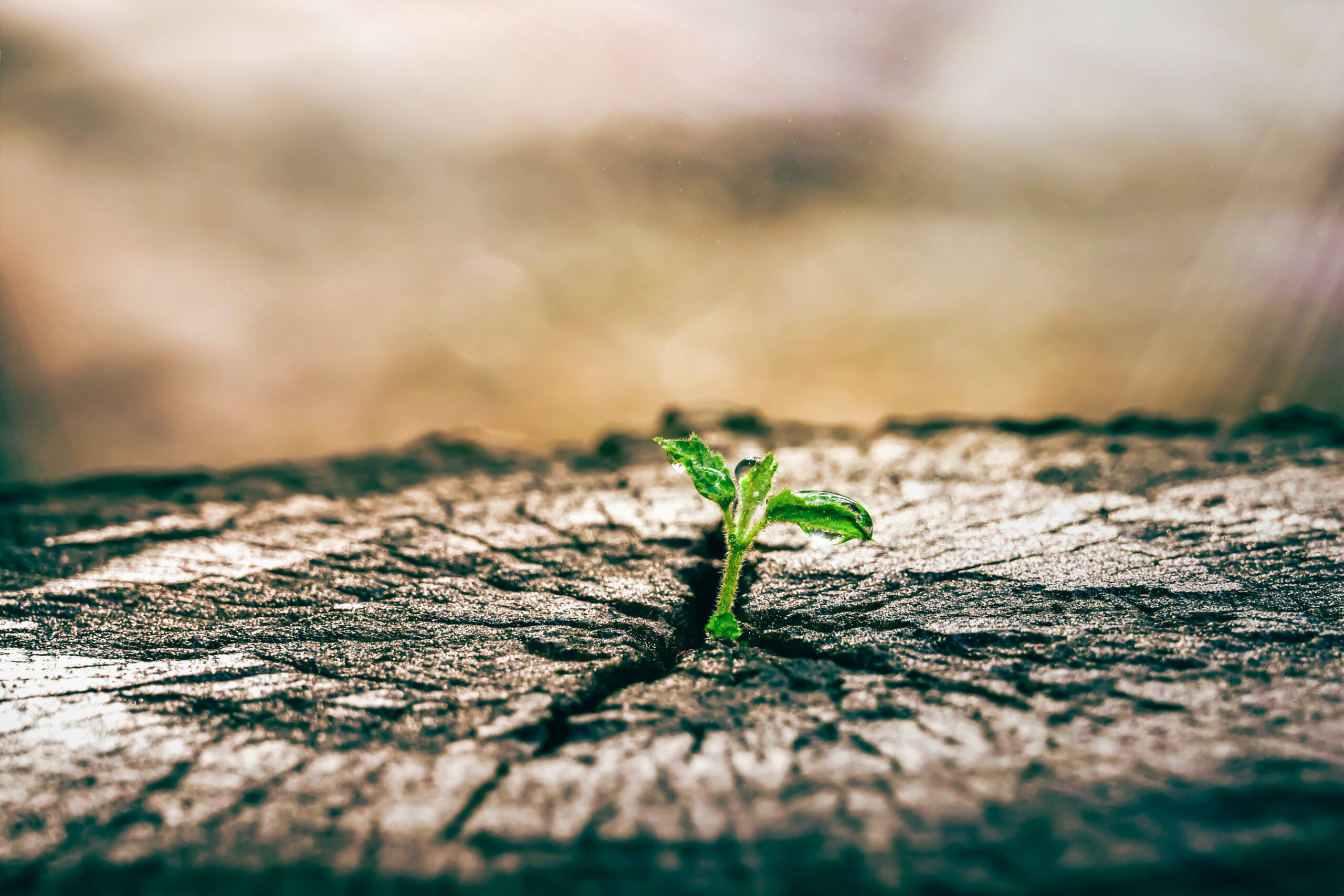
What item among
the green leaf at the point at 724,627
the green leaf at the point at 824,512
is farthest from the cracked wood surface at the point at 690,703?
the green leaf at the point at 824,512

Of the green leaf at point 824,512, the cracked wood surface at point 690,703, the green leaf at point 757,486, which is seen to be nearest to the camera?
the cracked wood surface at point 690,703

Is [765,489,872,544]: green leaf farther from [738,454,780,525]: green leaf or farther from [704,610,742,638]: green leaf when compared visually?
[704,610,742,638]: green leaf

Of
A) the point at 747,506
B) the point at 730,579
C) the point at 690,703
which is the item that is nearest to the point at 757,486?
the point at 747,506

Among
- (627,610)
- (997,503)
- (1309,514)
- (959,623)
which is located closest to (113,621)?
(627,610)

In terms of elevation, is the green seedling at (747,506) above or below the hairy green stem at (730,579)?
above

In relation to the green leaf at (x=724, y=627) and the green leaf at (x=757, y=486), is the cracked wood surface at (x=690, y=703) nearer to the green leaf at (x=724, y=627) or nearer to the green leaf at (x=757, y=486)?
the green leaf at (x=724, y=627)

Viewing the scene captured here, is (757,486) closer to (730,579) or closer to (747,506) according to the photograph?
(747,506)

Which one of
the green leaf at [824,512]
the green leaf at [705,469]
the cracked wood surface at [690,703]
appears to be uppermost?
the green leaf at [705,469]
